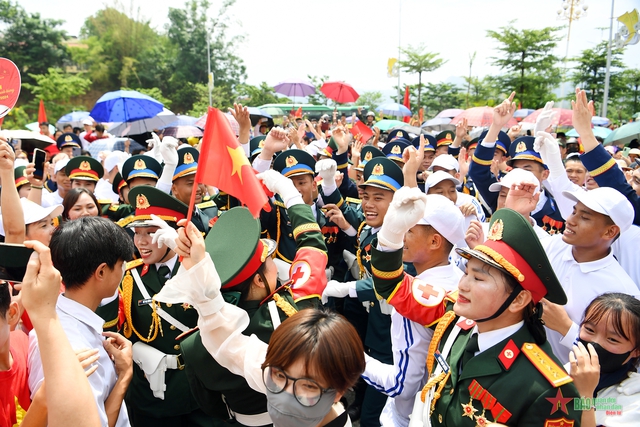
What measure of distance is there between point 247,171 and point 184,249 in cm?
63

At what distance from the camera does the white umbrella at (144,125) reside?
1423 centimetres

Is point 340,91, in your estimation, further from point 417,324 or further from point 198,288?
point 198,288

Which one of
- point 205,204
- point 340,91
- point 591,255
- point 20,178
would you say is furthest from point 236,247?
point 340,91

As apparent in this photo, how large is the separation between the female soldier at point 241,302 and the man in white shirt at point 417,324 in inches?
26.8

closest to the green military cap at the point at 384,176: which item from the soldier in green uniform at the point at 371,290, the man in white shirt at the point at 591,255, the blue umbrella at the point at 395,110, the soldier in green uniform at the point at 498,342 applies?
the soldier in green uniform at the point at 371,290

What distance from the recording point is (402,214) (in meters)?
2.44

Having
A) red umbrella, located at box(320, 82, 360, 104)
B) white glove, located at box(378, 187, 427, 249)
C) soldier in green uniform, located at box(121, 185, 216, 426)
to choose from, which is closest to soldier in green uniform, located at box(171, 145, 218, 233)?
soldier in green uniform, located at box(121, 185, 216, 426)

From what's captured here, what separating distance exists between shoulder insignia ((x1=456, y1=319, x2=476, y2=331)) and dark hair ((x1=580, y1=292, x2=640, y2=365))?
65 centimetres

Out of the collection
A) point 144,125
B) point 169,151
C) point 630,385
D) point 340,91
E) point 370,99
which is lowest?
point 630,385

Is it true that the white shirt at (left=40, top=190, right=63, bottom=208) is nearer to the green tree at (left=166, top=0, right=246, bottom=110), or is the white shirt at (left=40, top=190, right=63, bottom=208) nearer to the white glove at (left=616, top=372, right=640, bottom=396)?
the white glove at (left=616, top=372, right=640, bottom=396)

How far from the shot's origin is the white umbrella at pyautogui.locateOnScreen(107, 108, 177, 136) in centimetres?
1423

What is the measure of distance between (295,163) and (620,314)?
142 inches

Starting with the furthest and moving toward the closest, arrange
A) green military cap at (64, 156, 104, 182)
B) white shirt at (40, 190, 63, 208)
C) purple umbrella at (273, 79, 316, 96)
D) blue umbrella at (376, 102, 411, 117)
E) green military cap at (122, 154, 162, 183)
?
blue umbrella at (376, 102, 411, 117), purple umbrella at (273, 79, 316, 96), white shirt at (40, 190, 63, 208), green military cap at (64, 156, 104, 182), green military cap at (122, 154, 162, 183)

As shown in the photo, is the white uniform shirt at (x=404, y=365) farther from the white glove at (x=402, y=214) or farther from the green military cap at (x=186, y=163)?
the green military cap at (x=186, y=163)
